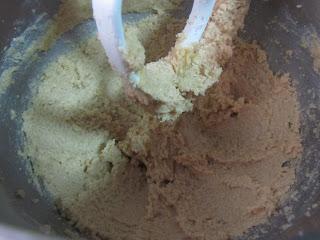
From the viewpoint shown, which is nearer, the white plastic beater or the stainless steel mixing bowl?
the white plastic beater

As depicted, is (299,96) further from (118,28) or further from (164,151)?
(118,28)

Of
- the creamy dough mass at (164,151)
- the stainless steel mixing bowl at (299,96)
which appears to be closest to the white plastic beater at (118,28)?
the creamy dough mass at (164,151)

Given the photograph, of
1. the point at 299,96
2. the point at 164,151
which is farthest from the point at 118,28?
the point at 299,96

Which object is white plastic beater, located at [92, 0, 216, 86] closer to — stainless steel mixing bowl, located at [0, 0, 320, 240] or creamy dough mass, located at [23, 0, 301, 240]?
creamy dough mass, located at [23, 0, 301, 240]

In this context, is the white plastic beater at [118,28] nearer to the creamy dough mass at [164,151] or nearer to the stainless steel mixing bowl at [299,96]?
the creamy dough mass at [164,151]

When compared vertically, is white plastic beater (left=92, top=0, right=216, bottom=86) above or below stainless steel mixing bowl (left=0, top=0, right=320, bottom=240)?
above

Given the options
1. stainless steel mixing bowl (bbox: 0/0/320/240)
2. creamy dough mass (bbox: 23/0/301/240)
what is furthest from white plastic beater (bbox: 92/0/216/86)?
stainless steel mixing bowl (bbox: 0/0/320/240)
